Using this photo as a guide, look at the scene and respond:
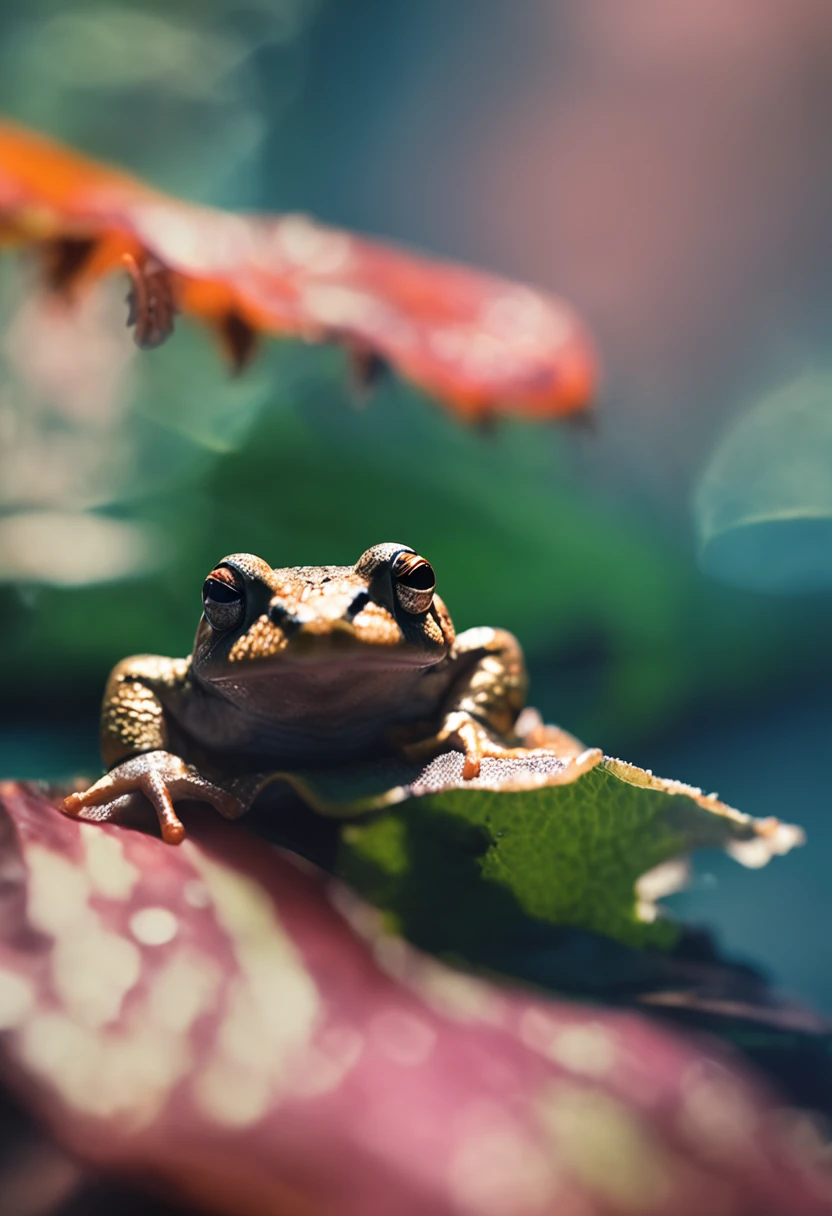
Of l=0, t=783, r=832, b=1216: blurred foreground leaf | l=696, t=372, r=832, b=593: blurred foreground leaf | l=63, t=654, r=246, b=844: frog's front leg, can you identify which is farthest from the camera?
l=696, t=372, r=832, b=593: blurred foreground leaf

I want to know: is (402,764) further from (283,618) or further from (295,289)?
(295,289)

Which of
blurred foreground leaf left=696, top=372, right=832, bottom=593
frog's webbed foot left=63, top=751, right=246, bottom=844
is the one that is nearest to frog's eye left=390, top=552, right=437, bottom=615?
frog's webbed foot left=63, top=751, right=246, bottom=844

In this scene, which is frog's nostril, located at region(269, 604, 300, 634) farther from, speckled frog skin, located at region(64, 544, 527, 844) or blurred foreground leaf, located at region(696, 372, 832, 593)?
blurred foreground leaf, located at region(696, 372, 832, 593)

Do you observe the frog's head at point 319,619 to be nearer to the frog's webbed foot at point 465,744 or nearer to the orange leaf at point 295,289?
the frog's webbed foot at point 465,744

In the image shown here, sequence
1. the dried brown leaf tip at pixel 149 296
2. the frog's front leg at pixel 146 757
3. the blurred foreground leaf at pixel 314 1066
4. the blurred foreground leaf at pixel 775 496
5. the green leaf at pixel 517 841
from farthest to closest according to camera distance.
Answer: the blurred foreground leaf at pixel 775 496 → the dried brown leaf tip at pixel 149 296 → the frog's front leg at pixel 146 757 → the green leaf at pixel 517 841 → the blurred foreground leaf at pixel 314 1066

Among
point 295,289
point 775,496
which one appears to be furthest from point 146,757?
point 775,496

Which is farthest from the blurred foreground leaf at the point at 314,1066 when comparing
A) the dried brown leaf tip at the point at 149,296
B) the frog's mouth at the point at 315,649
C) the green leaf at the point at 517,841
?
the dried brown leaf tip at the point at 149,296

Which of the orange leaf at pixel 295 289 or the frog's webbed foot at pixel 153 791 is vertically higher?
the orange leaf at pixel 295 289

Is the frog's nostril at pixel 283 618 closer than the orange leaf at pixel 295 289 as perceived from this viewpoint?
Yes

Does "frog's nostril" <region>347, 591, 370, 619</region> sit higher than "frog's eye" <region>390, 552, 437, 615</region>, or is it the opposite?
"frog's eye" <region>390, 552, 437, 615</region>
